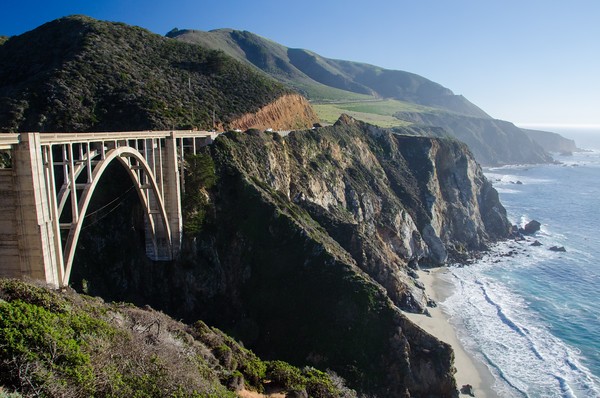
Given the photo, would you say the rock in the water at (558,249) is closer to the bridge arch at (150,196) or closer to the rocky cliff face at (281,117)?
the rocky cliff face at (281,117)

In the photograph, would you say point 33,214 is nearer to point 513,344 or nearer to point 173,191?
point 173,191

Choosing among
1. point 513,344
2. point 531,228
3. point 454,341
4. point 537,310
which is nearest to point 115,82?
point 454,341

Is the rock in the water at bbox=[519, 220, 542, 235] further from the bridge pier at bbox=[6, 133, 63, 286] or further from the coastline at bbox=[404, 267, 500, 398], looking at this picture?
the bridge pier at bbox=[6, 133, 63, 286]

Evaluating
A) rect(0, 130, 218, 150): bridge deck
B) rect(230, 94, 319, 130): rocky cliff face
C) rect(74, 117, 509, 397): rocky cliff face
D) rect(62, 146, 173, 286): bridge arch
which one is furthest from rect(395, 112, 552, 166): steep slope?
rect(0, 130, 218, 150): bridge deck

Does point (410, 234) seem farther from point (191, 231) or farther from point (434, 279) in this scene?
point (191, 231)

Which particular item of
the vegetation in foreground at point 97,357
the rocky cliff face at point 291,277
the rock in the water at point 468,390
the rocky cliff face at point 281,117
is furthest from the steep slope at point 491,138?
the vegetation in foreground at point 97,357

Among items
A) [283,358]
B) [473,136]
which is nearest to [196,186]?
[283,358]
